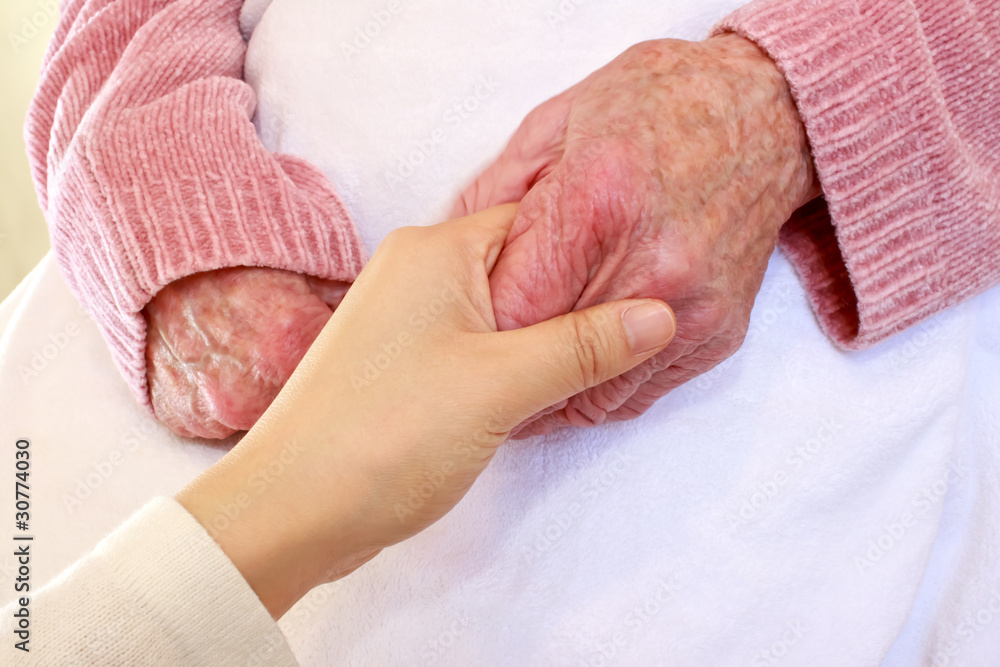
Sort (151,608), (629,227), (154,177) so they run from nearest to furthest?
(151,608), (629,227), (154,177)

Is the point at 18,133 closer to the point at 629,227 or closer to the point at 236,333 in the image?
the point at 236,333

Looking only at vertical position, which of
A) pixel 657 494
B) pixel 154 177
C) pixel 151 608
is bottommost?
pixel 657 494

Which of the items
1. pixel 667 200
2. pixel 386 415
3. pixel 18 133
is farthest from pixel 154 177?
pixel 18 133

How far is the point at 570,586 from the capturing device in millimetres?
758

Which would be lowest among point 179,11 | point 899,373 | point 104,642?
point 899,373

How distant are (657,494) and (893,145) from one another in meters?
0.43

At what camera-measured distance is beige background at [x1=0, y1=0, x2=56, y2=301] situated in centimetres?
159

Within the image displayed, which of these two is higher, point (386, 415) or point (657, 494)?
point (386, 415)

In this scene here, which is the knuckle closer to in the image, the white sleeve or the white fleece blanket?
the white fleece blanket

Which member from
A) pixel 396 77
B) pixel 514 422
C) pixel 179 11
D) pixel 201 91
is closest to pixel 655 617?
pixel 514 422

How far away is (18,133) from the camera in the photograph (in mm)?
1665

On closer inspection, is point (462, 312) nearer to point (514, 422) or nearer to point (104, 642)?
point (514, 422)

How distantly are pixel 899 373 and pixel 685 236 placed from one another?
0.32 m

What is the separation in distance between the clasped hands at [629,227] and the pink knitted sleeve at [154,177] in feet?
0.16
